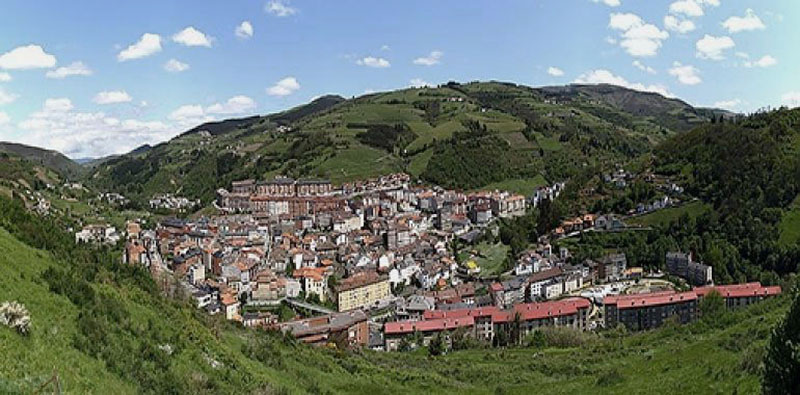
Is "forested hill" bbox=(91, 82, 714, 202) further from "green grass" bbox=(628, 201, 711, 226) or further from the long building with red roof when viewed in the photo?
the long building with red roof

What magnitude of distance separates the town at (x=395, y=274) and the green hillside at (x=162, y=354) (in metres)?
6.46

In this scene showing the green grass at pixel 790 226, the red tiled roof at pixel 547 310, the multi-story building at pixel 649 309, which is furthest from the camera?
the green grass at pixel 790 226

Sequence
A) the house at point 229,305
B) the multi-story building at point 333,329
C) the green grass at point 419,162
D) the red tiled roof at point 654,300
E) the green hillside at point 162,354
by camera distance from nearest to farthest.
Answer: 1. the green hillside at point 162,354
2. the multi-story building at point 333,329
3. the red tiled roof at point 654,300
4. the house at point 229,305
5. the green grass at point 419,162

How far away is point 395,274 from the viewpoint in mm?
68125

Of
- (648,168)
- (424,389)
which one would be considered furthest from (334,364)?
(648,168)

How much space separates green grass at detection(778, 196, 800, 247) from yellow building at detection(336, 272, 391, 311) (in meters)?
39.5

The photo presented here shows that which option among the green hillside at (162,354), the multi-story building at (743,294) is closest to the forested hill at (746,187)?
the multi-story building at (743,294)

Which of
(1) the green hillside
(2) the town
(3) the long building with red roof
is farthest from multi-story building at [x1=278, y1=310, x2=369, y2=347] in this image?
(1) the green hillside

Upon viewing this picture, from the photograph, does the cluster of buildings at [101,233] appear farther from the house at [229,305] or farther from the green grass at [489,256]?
the green grass at [489,256]

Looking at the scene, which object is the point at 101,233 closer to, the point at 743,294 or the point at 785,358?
the point at 743,294

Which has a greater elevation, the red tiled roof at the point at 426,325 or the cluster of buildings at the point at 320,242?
the cluster of buildings at the point at 320,242

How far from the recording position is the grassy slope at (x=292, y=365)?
873 cm

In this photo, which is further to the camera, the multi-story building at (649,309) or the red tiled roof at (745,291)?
the multi-story building at (649,309)

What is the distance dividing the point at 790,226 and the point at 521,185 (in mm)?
50949
